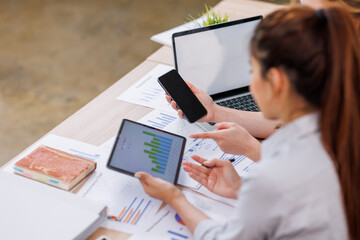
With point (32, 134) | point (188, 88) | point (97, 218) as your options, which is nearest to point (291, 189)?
point (97, 218)

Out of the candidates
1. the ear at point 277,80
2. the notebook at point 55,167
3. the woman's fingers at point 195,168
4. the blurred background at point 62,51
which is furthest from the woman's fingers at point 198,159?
the blurred background at point 62,51

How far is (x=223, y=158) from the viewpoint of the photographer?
4.12 ft

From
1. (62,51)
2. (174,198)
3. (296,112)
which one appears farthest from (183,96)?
(62,51)

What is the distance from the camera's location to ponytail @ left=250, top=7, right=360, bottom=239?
0.78m

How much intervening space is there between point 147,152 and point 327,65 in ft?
1.70

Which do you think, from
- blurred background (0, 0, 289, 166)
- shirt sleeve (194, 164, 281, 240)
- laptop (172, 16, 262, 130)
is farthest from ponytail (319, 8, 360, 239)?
blurred background (0, 0, 289, 166)

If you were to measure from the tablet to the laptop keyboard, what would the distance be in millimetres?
367

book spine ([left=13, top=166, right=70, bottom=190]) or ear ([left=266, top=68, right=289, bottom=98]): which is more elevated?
ear ([left=266, top=68, right=289, bottom=98])

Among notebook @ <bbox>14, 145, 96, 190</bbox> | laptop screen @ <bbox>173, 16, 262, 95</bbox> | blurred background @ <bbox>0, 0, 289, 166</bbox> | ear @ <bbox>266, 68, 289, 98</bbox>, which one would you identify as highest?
ear @ <bbox>266, 68, 289, 98</bbox>

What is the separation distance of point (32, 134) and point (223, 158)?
152cm

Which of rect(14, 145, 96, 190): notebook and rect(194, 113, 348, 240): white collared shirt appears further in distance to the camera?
rect(14, 145, 96, 190): notebook

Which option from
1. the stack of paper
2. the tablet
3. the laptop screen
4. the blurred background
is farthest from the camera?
the blurred background

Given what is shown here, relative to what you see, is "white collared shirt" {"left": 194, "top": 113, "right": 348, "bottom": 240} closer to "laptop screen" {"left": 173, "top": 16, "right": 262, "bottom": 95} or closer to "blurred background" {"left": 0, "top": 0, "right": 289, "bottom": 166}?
"laptop screen" {"left": 173, "top": 16, "right": 262, "bottom": 95}

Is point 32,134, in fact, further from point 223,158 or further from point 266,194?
point 266,194
